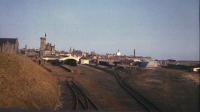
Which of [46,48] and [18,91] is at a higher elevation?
[46,48]

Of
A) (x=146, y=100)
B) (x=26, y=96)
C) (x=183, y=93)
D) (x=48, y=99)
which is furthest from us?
(x=183, y=93)

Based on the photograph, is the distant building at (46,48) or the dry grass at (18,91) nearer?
the dry grass at (18,91)

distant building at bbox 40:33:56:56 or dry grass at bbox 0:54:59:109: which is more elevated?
distant building at bbox 40:33:56:56

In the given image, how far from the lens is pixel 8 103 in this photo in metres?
20.2

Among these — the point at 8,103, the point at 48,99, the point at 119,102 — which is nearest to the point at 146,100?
the point at 119,102

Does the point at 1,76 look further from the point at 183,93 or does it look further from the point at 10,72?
the point at 183,93

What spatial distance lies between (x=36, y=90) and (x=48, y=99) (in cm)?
111

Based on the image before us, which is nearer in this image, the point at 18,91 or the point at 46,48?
the point at 18,91

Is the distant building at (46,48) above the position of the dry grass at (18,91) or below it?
above

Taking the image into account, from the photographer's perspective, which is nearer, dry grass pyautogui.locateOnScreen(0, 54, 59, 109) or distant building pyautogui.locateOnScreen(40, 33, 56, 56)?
dry grass pyautogui.locateOnScreen(0, 54, 59, 109)

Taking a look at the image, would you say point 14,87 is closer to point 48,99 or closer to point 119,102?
point 48,99

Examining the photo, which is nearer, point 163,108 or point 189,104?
point 163,108

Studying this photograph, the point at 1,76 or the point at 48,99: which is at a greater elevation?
the point at 1,76

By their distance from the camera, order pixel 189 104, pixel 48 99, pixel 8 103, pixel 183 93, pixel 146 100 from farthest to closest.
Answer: pixel 183 93
pixel 146 100
pixel 189 104
pixel 48 99
pixel 8 103
